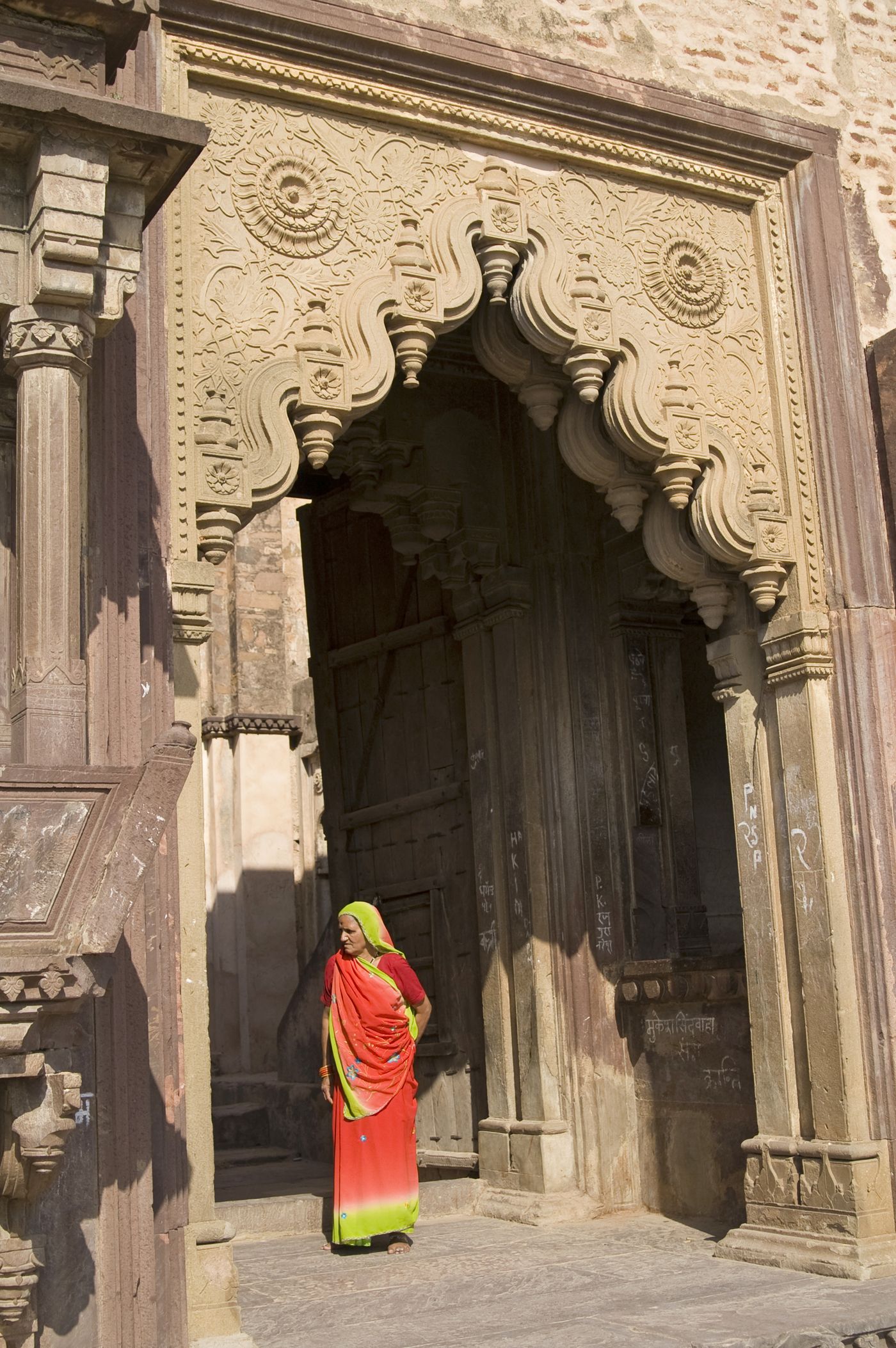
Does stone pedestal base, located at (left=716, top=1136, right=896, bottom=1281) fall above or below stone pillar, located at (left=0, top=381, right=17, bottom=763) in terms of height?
below

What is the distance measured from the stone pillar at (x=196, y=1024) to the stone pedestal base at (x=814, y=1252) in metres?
2.40

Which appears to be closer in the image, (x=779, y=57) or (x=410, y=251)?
(x=410, y=251)

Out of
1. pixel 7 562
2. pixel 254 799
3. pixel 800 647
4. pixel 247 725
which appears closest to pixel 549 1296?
pixel 800 647

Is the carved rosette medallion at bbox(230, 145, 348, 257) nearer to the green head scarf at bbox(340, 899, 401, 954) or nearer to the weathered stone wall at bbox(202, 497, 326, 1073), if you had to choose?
the green head scarf at bbox(340, 899, 401, 954)

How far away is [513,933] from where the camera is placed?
8383 mm

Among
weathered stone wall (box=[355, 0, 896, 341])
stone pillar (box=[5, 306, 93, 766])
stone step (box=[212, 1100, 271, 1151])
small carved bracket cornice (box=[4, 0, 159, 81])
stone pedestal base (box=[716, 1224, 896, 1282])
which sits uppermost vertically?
weathered stone wall (box=[355, 0, 896, 341])

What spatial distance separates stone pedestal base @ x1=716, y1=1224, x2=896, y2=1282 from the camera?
600 centimetres

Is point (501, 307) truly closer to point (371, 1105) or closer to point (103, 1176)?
point (371, 1105)

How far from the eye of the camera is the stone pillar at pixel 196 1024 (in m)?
5.10

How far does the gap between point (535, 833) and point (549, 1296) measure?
113 inches

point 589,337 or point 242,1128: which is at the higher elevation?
point 589,337

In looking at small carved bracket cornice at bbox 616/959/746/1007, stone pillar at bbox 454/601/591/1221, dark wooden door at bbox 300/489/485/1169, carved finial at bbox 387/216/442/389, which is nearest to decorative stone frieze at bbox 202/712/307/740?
dark wooden door at bbox 300/489/485/1169

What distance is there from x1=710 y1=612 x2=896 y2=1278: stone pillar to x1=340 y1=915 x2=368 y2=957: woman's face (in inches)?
76.2

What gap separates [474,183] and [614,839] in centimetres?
370
